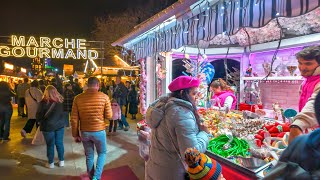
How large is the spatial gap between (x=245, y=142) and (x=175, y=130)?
1221mm

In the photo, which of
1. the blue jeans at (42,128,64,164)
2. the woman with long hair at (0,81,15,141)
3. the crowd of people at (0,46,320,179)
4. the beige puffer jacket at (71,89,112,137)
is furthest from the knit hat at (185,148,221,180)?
the woman with long hair at (0,81,15,141)

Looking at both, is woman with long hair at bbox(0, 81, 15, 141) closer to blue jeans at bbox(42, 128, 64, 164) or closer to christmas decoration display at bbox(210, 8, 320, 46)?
blue jeans at bbox(42, 128, 64, 164)

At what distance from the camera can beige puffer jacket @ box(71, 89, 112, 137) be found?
4.18 metres

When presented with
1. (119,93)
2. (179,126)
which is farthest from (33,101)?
(179,126)

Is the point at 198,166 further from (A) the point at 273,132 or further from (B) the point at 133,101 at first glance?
(B) the point at 133,101

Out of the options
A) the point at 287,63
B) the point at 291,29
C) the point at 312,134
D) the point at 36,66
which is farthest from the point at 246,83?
the point at 36,66

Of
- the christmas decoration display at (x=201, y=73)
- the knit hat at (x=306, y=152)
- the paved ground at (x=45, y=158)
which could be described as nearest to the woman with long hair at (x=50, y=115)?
the paved ground at (x=45, y=158)

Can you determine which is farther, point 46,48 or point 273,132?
point 46,48

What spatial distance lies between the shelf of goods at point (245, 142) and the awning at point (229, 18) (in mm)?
1233

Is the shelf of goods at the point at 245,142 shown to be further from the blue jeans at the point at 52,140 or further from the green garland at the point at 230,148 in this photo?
the blue jeans at the point at 52,140

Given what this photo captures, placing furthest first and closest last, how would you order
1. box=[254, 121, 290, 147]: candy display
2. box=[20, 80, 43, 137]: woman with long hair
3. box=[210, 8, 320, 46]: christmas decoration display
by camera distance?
box=[20, 80, 43, 137]: woman with long hair < box=[210, 8, 320, 46]: christmas decoration display < box=[254, 121, 290, 147]: candy display

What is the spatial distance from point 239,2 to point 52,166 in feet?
15.7

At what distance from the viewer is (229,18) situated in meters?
2.92

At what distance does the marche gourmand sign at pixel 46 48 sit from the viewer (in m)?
18.3
